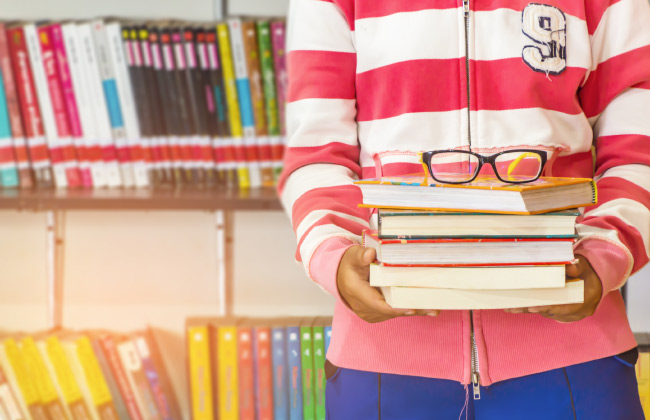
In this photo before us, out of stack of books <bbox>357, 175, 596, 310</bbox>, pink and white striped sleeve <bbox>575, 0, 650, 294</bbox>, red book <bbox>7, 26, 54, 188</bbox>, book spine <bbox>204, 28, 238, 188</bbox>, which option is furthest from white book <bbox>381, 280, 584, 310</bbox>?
red book <bbox>7, 26, 54, 188</bbox>

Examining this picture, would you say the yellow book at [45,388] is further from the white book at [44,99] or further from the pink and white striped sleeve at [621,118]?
the pink and white striped sleeve at [621,118]

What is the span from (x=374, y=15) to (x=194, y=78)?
80cm

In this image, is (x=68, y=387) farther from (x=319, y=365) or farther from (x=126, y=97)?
(x=126, y=97)

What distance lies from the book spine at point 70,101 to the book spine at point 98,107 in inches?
1.3

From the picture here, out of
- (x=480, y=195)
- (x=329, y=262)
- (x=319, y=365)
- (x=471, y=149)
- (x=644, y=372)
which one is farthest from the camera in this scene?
(x=319, y=365)

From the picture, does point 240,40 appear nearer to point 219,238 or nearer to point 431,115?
point 219,238

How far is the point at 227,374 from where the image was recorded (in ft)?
5.28

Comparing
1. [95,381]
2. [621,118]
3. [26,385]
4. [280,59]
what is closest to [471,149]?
[621,118]

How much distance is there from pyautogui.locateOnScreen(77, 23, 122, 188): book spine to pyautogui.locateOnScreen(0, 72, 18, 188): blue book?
0.66ft

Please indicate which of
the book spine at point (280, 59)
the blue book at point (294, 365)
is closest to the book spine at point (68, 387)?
the blue book at point (294, 365)

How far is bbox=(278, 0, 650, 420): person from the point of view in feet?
2.47

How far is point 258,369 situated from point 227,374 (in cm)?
8

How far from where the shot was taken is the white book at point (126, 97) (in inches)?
61.6

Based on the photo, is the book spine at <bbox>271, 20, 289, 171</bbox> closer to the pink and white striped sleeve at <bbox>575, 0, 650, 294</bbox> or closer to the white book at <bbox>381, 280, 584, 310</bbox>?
the pink and white striped sleeve at <bbox>575, 0, 650, 294</bbox>
